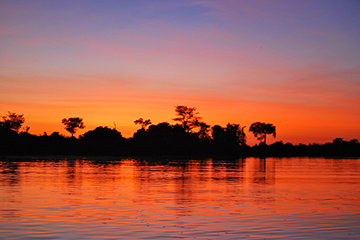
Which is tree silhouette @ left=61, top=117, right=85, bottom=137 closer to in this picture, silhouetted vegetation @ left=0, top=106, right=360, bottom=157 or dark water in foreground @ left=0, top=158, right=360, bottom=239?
silhouetted vegetation @ left=0, top=106, right=360, bottom=157

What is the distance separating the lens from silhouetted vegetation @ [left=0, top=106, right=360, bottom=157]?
124 m

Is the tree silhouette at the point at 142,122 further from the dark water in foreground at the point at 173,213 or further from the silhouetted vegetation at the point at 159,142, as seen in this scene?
the dark water in foreground at the point at 173,213

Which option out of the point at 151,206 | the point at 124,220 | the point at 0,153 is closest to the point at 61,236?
the point at 124,220

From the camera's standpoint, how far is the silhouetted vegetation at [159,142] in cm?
12431

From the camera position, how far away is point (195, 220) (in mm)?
18719

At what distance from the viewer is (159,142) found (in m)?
146

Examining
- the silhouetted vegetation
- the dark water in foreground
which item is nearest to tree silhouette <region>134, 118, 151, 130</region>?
the silhouetted vegetation

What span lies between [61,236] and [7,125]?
5486 inches

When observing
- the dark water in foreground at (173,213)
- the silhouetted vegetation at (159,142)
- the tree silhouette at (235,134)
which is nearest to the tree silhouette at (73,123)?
the silhouetted vegetation at (159,142)

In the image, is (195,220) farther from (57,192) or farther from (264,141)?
(264,141)

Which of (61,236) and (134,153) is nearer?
(61,236)

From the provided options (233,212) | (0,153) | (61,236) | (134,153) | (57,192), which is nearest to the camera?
(61,236)

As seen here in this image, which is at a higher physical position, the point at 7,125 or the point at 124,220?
the point at 7,125

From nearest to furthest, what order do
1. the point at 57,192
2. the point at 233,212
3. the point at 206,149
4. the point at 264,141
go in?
the point at 233,212 < the point at 57,192 < the point at 206,149 < the point at 264,141
